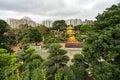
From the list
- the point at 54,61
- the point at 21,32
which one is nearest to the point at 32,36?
the point at 21,32

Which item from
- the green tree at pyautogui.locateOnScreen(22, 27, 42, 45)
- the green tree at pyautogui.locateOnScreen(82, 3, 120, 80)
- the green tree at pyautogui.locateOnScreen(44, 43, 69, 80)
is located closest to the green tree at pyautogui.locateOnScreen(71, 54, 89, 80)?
the green tree at pyautogui.locateOnScreen(82, 3, 120, 80)

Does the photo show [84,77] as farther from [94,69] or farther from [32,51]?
[32,51]

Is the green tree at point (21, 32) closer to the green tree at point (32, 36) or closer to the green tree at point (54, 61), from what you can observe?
the green tree at point (32, 36)

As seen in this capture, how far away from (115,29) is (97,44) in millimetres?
901

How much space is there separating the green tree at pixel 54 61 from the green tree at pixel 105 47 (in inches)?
38.5

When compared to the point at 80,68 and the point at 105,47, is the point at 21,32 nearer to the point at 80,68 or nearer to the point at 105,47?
the point at 80,68

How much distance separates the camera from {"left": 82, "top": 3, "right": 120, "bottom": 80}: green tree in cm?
870

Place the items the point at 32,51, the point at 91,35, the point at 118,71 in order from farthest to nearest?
the point at 32,51 < the point at 91,35 < the point at 118,71

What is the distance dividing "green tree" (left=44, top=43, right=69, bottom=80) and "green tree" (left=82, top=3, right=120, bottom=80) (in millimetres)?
979

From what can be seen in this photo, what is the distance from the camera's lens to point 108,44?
29.4 ft

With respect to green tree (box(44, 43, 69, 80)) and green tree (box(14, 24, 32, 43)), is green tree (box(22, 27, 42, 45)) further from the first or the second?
green tree (box(44, 43, 69, 80))

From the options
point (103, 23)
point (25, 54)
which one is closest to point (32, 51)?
point (25, 54)

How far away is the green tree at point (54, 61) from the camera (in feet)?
29.7

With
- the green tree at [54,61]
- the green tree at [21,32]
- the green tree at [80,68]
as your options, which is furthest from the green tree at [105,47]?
the green tree at [21,32]
